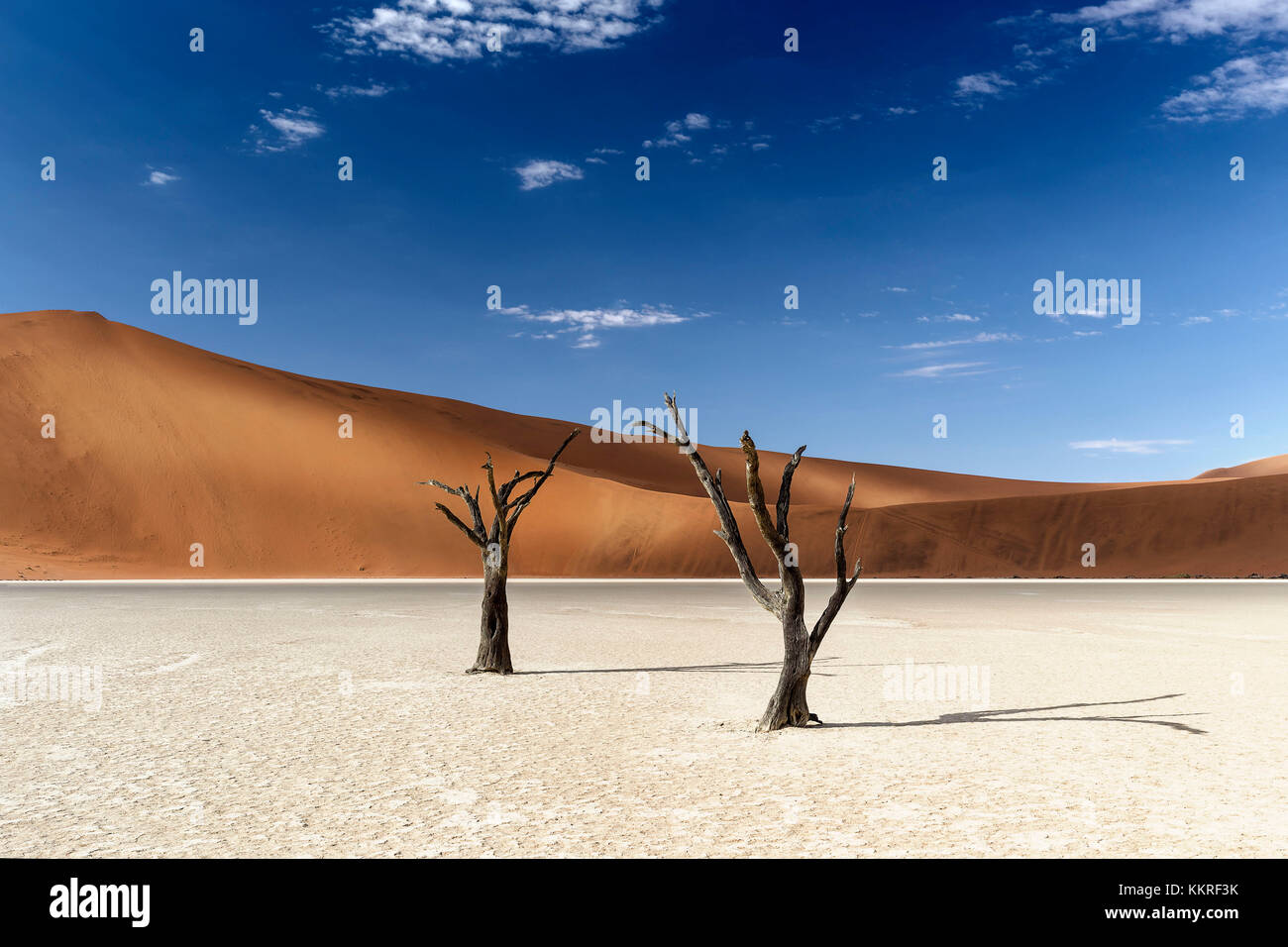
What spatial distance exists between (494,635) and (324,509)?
56945 millimetres

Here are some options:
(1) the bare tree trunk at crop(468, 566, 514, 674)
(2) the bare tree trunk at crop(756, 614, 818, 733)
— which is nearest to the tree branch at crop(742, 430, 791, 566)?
(2) the bare tree trunk at crop(756, 614, 818, 733)

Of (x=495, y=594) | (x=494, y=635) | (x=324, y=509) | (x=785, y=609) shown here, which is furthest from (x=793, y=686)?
(x=324, y=509)

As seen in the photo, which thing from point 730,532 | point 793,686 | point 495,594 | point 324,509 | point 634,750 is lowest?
point 634,750

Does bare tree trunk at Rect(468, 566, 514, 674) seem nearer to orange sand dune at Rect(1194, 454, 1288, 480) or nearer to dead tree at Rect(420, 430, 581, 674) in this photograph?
dead tree at Rect(420, 430, 581, 674)

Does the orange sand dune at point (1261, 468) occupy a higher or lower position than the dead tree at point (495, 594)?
higher

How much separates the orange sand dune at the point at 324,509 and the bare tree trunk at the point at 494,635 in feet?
154

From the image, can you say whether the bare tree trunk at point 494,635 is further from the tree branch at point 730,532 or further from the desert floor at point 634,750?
the tree branch at point 730,532

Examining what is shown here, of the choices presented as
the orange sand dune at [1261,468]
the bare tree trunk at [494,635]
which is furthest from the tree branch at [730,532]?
the orange sand dune at [1261,468]

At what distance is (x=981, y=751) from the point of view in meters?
8.96

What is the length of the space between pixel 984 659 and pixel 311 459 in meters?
66.2

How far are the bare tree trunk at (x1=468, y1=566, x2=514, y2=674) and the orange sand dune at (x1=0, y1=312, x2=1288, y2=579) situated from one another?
46.9m

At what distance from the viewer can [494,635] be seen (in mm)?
15016

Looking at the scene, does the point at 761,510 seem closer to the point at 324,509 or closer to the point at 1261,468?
the point at 324,509

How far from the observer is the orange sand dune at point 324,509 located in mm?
60875
